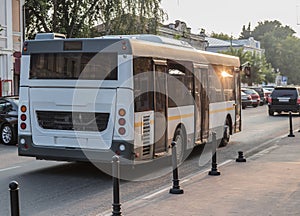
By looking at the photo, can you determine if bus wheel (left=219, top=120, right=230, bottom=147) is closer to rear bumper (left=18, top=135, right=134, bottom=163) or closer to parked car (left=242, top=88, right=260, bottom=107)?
rear bumper (left=18, top=135, right=134, bottom=163)

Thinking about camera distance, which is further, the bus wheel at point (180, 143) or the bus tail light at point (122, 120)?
the bus wheel at point (180, 143)

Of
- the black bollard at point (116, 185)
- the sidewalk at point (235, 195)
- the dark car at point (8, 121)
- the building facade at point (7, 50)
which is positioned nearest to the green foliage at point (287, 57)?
the building facade at point (7, 50)

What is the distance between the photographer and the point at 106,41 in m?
11.0

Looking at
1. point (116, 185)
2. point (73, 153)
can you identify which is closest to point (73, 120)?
point (73, 153)

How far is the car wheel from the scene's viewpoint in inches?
709

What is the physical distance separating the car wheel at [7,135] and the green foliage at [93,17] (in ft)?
64.6

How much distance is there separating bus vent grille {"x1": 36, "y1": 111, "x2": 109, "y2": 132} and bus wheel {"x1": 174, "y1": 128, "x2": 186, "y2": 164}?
2.61 m

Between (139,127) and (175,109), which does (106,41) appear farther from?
(175,109)

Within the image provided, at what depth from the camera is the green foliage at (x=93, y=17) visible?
123 ft

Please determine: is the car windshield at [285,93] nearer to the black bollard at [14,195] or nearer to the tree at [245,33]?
the black bollard at [14,195]

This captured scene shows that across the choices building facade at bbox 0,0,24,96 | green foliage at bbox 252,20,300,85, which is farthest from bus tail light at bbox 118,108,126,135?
green foliage at bbox 252,20,300,85

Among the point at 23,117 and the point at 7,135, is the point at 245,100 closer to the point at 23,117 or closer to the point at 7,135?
the point at 7,135

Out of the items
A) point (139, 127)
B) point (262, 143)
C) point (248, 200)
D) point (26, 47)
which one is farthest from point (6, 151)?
point (248, 200)

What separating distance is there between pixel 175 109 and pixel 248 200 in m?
4.26
